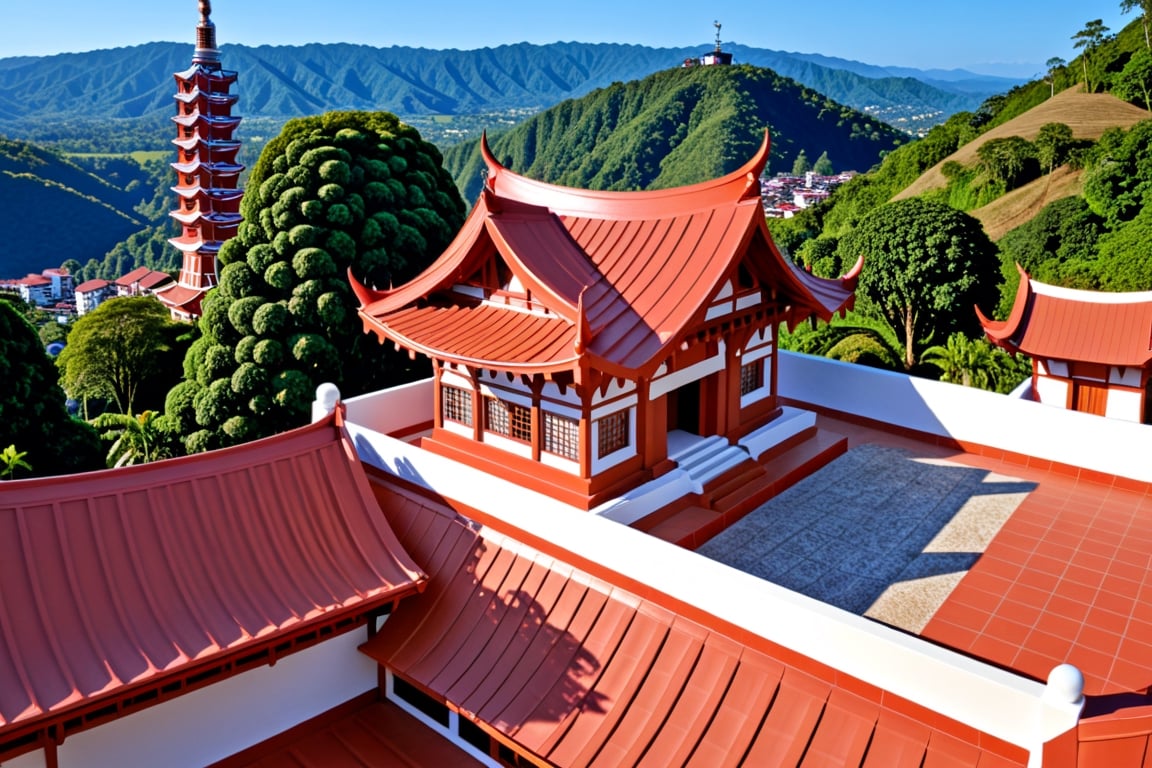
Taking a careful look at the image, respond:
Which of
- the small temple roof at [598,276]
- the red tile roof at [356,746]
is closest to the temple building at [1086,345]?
the small temple roof at [598,276]

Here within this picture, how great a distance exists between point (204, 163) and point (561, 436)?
47.1 metres

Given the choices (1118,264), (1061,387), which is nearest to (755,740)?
(1061,387)

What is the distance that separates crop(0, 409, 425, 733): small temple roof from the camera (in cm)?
854

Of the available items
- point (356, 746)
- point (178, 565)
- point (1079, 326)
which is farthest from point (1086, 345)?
point (178, 565)

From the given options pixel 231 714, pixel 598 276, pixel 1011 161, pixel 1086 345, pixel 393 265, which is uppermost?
pixel 1011 161

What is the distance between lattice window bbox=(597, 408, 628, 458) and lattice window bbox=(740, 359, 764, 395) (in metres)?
3.02

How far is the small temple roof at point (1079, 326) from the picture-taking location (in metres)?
16.6

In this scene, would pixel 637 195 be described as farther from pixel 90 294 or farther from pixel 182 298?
pixel 90 294

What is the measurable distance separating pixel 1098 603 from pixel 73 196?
153344mm

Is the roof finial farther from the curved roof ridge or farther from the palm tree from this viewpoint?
the curved roof ridge

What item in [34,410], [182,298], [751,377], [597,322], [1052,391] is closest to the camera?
[597,322]

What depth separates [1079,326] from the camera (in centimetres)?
1744

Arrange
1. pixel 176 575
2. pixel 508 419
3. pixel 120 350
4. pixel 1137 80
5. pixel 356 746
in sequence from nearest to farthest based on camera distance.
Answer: pixel 176 575 < pixel 356 746 < pixel 508 419 < pixel 120 350 < pixel 1137 80

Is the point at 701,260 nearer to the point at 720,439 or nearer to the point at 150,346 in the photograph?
the point at 720,439
